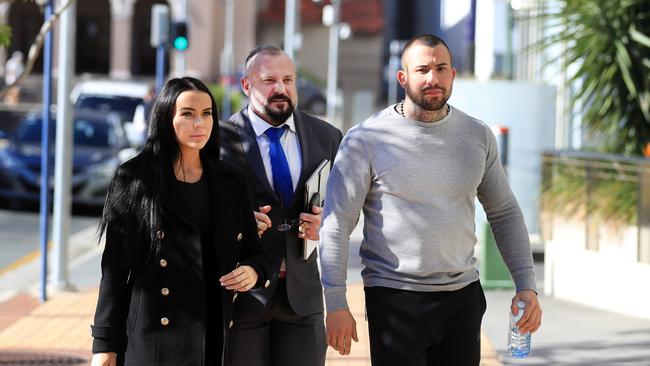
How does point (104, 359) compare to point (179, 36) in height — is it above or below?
below

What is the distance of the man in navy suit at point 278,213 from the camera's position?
17.4 feet

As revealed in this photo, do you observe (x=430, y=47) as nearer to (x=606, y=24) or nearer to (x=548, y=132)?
(x=606, y=24)

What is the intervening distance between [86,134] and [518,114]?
7.60 metres

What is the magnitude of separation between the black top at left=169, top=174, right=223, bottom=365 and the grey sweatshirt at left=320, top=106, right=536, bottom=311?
0.41m

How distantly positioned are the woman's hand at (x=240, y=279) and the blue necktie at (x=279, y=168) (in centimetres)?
70

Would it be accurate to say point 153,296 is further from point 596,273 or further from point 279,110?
point 596,273

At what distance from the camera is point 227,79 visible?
39.7m

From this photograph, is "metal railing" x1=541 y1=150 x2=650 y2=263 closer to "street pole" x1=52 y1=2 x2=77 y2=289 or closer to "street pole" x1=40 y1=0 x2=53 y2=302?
"street pole" x1=52 y1=2 x2=77 y2=289

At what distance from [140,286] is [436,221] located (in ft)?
3.51

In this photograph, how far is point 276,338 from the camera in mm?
5387

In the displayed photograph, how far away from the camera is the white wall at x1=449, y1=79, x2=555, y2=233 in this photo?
613 inches

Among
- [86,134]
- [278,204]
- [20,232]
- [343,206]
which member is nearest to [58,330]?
[278,204]

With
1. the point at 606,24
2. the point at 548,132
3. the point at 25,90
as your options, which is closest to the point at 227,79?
the point at 25,90

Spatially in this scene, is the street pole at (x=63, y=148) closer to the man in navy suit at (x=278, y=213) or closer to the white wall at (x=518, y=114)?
the white wall at (x=518, y=114)
